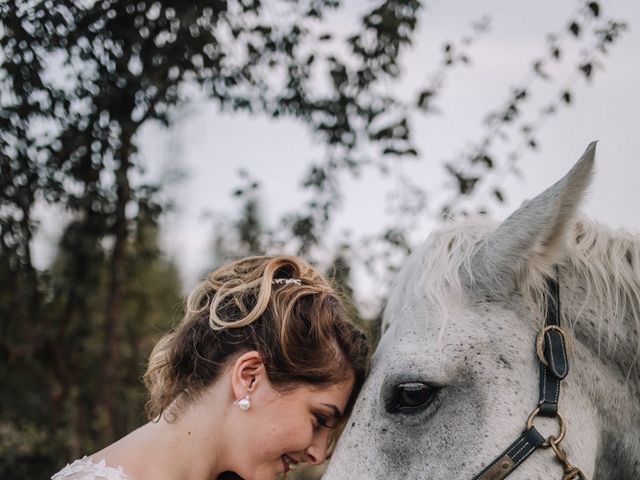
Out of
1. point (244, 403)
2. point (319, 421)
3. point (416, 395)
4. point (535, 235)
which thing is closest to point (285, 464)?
point (319, 421)

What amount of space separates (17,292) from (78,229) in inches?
19.3

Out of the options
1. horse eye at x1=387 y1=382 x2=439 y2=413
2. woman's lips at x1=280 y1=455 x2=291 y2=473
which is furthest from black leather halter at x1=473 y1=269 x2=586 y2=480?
woman's lips at x1=280 y1=455 x2=291 y2=473

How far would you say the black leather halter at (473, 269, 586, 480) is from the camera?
80.5 inches

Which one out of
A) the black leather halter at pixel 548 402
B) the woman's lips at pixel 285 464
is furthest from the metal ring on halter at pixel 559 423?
the woman's lips at pixel 285 464

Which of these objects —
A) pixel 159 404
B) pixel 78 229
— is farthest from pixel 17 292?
pixel 159 404

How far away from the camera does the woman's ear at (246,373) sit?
233 centimetres

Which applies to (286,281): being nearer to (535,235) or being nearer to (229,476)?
(229,476)

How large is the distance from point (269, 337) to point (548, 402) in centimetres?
91

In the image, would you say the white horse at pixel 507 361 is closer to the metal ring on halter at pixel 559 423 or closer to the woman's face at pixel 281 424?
the metal ring on halter at pixel 559 423

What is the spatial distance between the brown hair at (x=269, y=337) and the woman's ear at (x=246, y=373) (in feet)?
0.08

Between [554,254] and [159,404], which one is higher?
[159,404]

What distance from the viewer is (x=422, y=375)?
2111mm

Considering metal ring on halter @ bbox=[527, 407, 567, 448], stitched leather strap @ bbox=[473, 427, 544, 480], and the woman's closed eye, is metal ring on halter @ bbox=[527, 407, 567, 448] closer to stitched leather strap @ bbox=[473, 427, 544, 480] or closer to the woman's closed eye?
stitched leather strap @ bbox=[473, 427, 544, 480]

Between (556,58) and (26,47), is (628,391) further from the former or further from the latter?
(26,47)
